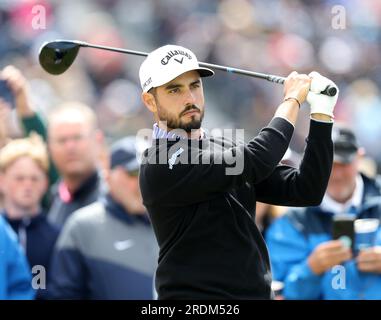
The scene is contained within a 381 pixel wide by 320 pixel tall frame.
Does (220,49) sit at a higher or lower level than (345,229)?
higher

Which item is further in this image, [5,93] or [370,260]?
[5,93]

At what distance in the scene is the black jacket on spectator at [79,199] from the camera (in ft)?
19.8

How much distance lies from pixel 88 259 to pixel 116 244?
171 millimetres

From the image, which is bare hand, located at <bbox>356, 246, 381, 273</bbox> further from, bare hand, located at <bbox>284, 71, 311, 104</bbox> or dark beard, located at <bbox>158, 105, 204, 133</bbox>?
dark beard, located at <bbox>158, 105, 204, 133</bbox>

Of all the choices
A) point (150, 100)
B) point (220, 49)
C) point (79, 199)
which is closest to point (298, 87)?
point (150, 100)

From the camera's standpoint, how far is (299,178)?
12.4ft

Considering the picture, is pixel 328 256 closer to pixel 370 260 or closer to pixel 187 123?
pixel 370 260

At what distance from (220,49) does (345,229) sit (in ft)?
23.2

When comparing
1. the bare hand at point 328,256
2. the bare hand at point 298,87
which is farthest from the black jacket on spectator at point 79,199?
the bare hand at point 298,87

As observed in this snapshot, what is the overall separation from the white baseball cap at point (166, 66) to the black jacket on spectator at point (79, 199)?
228cm

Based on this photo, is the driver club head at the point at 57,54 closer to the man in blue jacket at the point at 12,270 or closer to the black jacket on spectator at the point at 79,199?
the man in blue jacket at the point at 12,270

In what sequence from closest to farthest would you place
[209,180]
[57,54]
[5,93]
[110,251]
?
1. [209,180]
2. [57,54]
3. [110,251]
4. [5,93]

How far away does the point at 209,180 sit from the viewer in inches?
142
